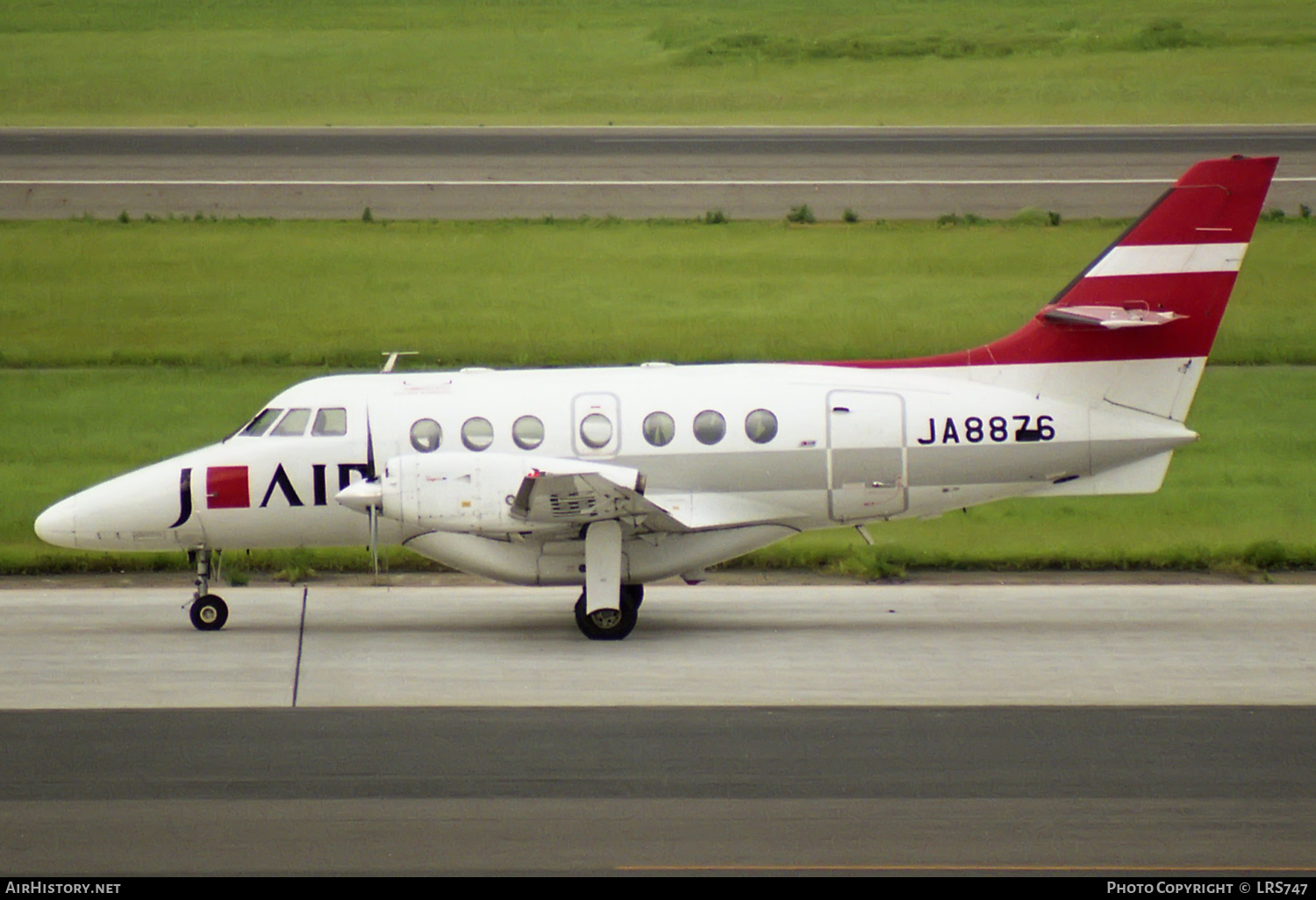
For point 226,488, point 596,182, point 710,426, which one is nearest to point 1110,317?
point 710,426

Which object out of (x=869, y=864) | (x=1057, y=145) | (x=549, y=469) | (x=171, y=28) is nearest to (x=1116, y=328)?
(x=549, y=469)

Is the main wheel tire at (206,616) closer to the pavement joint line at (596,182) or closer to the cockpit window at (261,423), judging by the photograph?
the cockpit window at (261,423)

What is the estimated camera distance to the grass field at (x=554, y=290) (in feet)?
99.3

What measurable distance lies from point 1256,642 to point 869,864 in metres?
7.56

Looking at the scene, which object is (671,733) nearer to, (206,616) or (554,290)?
(206,616)

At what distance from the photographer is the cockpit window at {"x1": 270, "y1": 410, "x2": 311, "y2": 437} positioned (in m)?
16.3

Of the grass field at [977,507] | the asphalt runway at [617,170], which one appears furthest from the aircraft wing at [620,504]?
the asphalt runway at [617,170]

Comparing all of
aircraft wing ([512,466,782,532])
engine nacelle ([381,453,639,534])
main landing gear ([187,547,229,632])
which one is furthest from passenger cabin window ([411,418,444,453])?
main landing gear ([187,547,229,632])

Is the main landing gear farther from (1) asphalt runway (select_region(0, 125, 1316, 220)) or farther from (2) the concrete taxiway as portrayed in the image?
(1) asphalt runway (select_region(0, 125, 1316, 220))

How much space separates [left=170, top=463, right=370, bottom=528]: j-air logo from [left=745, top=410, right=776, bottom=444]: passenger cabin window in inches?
151

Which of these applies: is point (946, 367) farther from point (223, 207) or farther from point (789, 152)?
point (789, 152)

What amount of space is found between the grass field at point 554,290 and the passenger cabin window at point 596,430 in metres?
13.1

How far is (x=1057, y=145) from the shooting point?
150ft

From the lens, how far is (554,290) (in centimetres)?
3309
